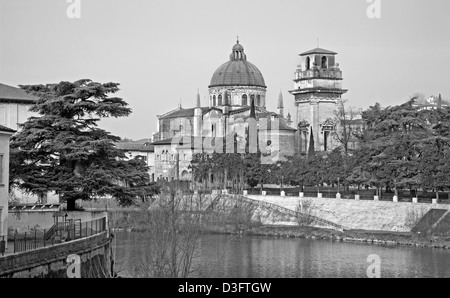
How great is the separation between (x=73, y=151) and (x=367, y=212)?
27.2 metres

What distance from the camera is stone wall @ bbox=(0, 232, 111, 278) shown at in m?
21.7

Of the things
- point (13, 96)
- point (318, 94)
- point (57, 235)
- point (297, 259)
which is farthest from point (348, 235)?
point (318, 94)

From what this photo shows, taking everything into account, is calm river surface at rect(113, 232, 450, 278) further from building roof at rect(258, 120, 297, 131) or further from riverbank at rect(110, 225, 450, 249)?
building roof at rect(258, 120, 297, 131)

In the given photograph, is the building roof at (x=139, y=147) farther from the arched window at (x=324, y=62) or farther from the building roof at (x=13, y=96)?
the building roof at (x=13, y=96)

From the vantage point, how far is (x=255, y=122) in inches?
3693

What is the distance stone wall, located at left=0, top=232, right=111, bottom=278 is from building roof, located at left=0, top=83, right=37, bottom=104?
70.2ft

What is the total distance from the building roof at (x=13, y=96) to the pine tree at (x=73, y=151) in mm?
16240

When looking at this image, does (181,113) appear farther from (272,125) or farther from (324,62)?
(324,62)

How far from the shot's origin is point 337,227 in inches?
2216

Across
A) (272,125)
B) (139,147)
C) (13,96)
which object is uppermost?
(272,125)

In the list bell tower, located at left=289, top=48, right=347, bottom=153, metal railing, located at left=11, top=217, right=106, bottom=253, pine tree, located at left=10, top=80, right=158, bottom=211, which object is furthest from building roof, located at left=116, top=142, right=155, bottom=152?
metal railing, located at left=11, top=217, right=106, bottom=253

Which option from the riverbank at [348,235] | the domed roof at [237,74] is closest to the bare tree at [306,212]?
the riverbank at [348,235]
